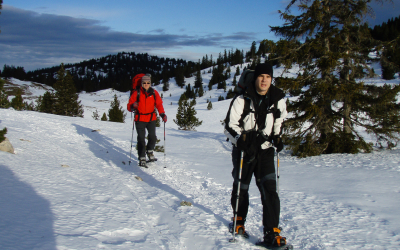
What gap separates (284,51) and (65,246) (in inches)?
359

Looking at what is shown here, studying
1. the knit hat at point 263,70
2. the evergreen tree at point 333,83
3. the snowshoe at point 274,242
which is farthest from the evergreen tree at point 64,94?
the snowshoe at point 274,242

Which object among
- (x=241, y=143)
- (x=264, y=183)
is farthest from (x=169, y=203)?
(x=241, y=143)

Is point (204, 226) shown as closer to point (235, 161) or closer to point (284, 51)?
point (235, 161)

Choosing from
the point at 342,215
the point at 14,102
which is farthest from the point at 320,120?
the point at 14,102

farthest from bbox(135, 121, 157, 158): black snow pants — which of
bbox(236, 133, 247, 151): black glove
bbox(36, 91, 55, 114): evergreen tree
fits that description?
bbox(36, 91, 55, 114): evergreen tree

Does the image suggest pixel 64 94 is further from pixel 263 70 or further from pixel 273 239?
pixel 273 239

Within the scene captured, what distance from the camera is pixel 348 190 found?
209 inches

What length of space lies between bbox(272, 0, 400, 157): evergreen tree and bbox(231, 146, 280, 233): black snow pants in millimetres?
6451

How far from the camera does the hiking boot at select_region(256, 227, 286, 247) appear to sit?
3.04 metres

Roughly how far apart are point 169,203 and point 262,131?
2385 mm

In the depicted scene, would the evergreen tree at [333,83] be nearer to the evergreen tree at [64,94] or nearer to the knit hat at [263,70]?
the knit hat at [263,70]

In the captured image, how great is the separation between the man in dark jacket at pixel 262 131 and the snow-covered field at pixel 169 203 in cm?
58

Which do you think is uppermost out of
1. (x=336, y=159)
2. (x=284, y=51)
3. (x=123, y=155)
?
(x=284, y=51)

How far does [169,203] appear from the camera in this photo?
465 centimetres
